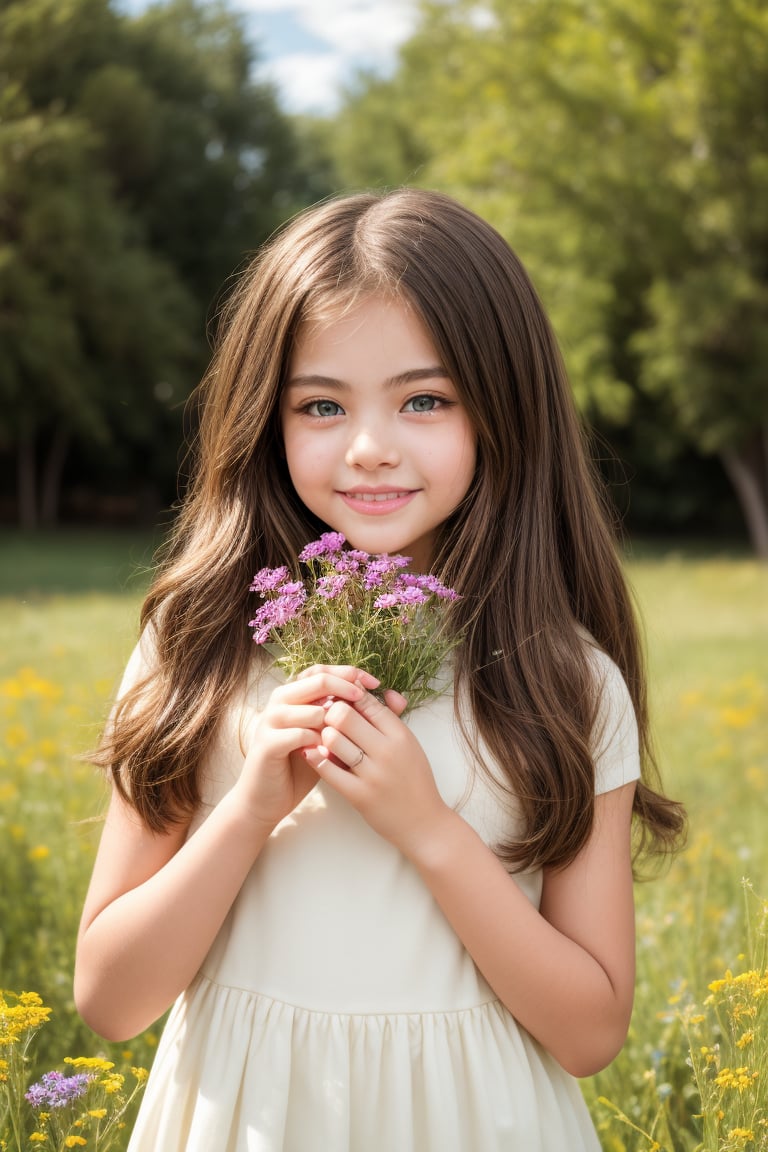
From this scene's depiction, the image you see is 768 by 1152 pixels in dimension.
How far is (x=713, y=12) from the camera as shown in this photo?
644 inches

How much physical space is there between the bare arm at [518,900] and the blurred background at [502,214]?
1262 cm

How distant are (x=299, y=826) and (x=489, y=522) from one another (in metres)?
0.56

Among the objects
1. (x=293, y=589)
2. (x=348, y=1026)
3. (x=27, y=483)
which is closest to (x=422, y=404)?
(x=293, y=589)

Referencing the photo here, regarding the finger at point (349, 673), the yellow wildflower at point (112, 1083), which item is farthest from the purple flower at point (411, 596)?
the yellow wildflower at point (112, 1083)

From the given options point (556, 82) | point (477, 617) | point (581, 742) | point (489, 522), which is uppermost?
point (556, 82)

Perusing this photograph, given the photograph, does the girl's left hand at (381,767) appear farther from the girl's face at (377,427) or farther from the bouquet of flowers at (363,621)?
the girl's face at (377,427)

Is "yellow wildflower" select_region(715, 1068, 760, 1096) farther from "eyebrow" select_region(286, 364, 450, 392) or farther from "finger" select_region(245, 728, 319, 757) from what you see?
"eyebrow" select_region(286, 364, 450, 392)

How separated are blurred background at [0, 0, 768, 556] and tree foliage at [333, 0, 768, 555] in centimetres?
4

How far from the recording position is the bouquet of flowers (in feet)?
4.92

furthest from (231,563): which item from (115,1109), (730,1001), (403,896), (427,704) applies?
(730,1001)

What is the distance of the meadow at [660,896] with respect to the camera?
5.71 ft

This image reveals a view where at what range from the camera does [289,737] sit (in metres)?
1.50

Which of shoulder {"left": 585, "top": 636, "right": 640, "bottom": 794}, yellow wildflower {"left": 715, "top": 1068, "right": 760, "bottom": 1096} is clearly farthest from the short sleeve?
yellow wildflower {"left": 715, "top": 1068, "right": 760, "bottom": 1096}

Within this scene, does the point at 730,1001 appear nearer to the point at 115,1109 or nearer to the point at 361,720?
the point at 361,720
